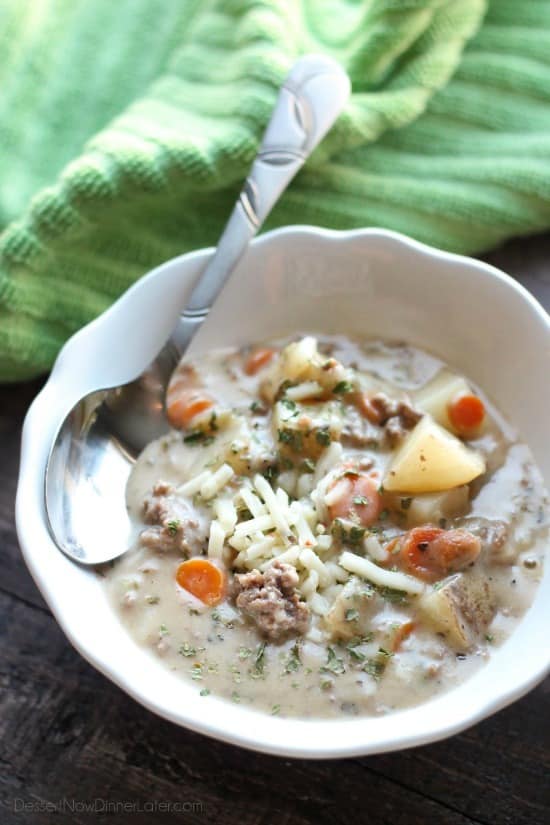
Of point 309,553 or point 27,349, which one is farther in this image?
point 27,349

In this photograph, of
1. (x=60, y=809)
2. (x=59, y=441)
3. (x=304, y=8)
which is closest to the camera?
(x=60, y=809)

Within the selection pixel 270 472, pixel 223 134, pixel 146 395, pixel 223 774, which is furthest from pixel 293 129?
pixel 223 774

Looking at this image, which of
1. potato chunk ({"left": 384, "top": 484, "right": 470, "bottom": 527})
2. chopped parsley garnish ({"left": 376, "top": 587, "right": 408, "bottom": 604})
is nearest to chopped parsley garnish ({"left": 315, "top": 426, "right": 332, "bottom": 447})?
potato chunk ({"left": 384, "top": 484, "right": 470, "bottom": 527})

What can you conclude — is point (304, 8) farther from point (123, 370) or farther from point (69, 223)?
point (123, 370)

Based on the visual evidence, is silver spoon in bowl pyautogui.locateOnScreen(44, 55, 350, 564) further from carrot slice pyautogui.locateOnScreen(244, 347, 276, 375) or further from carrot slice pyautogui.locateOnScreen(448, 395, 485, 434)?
carrot slice pyautogui.locateOnScreen(448, 395, 485, 434)

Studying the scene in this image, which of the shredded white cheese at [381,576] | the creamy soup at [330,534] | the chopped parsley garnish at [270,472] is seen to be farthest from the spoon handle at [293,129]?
the shredded white cheese at [381,576]

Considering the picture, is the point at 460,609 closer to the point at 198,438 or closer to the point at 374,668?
the point at 374,668

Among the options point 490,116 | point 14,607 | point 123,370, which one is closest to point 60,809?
point 14,607
